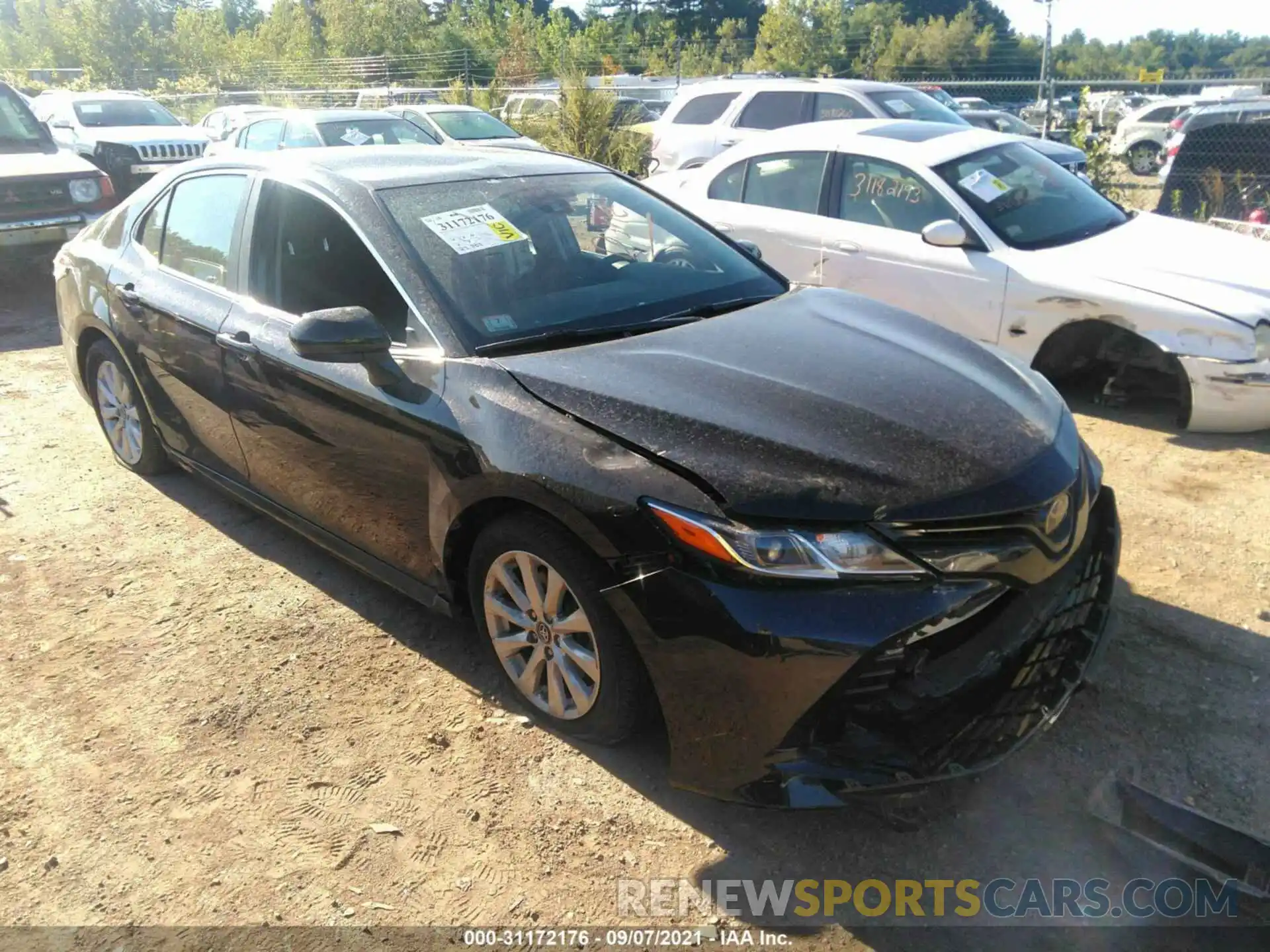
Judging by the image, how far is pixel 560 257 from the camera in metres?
3.43

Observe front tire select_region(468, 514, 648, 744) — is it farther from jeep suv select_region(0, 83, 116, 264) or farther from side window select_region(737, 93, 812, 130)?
side window select_region(737, 93, 812, 130)

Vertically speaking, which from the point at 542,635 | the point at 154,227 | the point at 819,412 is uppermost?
the point at 154,227

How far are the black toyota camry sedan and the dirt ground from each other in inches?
10.5

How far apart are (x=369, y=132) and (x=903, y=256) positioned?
916cm

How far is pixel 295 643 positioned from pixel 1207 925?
289cm

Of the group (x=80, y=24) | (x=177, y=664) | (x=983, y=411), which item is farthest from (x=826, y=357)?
(x=80, y=24)

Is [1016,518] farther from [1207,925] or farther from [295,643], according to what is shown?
[295,643]

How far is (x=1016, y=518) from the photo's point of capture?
96.0 inches

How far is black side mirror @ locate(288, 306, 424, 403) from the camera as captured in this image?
114 inches

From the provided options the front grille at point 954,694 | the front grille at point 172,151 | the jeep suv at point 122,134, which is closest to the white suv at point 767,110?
the jeep suv at point 122,134

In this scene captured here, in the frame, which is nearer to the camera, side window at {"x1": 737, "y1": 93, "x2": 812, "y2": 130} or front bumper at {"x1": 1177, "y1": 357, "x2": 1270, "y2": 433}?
front bumper at {"x1": 1177, "y1": 357, "x2": 1270, "y2": 433}

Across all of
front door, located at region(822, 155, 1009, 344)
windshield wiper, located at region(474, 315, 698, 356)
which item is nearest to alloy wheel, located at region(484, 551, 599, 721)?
windshield wiper, located at region(474, 315, 698, 356)

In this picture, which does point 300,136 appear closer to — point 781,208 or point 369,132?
point 369,132

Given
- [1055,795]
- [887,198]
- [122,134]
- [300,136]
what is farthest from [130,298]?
[122,134]
